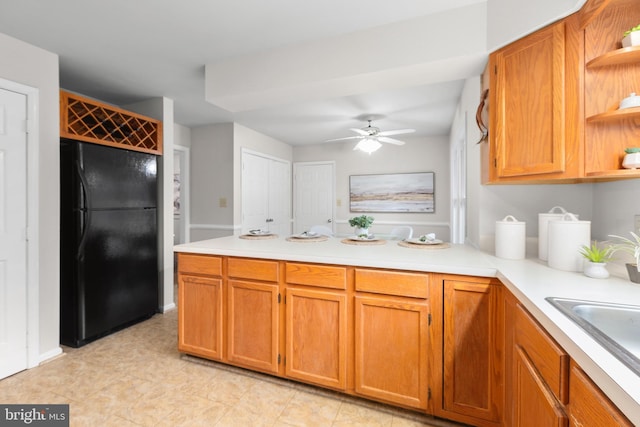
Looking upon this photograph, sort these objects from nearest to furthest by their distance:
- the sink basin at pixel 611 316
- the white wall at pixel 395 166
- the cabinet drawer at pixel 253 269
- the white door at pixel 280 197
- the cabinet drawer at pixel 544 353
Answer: the cabinet drawer at pixel 544 353 < the sink basin at pixel 611 316 < the cabinet drawer at pixel 253 269 < the white wall at pixel 395 166 < the white door at pixel 280 197

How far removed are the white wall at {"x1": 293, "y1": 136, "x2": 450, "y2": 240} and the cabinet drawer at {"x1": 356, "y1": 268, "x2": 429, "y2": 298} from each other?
3.90 m

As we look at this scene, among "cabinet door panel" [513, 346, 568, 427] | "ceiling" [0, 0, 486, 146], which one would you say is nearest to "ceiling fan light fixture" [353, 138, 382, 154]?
"ceiling" [0, 0, 486, 146]

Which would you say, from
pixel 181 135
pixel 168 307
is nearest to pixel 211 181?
pixel 181 135

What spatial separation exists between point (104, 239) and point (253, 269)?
1.61 metres

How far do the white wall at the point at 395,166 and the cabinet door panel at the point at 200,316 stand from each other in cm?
387

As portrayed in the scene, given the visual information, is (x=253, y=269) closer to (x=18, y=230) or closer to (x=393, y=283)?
(x=393, y=283)

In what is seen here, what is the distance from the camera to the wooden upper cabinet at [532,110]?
1.44 metres

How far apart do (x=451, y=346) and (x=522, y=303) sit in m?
0.52

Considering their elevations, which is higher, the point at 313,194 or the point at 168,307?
the point at 313,194

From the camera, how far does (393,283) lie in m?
1.66

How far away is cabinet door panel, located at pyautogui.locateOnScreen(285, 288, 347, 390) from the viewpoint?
179 cm

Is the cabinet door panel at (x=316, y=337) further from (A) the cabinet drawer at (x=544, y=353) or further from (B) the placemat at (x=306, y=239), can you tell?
(A) the cabinet drawer at (x=544, y=353)

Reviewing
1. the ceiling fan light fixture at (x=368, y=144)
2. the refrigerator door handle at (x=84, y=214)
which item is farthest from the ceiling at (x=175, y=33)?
the refrigerator door handle at (x=84, y=214)

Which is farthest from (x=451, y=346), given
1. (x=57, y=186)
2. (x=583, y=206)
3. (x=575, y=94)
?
(x=57, y=186)
